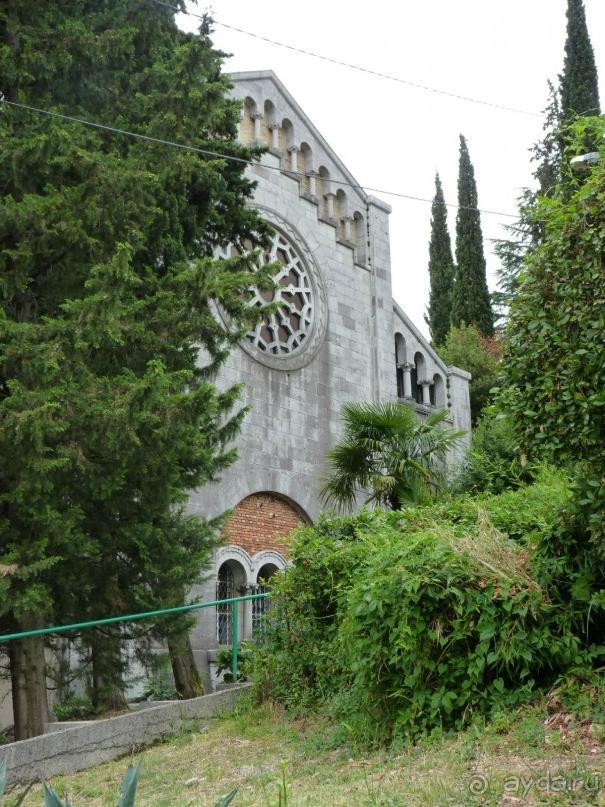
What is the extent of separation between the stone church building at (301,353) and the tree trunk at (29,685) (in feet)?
22.2

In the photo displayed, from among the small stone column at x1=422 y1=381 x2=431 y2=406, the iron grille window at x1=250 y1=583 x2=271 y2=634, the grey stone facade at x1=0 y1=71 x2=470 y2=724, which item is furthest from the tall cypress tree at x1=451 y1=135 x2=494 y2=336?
the iron grille window at x1=250 y1=583 x2=271 y2=634

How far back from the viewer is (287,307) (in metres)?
21.4

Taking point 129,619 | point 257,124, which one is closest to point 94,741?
point 129,619

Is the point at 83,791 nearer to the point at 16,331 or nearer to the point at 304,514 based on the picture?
the point at 16,331

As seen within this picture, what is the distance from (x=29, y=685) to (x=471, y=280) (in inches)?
1211

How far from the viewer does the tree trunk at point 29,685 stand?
1014 cm

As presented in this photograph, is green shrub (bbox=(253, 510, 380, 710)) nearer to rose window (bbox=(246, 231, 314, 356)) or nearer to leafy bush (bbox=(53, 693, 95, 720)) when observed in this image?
leafy bush (bbox=(53, 693, 95, 720))

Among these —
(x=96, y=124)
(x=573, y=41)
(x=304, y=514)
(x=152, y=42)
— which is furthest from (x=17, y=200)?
(x=573, y=41)

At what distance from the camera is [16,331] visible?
9.82 meters

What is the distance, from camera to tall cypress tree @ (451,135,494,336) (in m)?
37.8

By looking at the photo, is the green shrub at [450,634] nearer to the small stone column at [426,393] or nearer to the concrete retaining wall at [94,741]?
the concrete retaining wall at [94,741]

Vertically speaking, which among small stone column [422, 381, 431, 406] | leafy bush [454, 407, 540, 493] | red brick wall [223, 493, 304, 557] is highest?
small stone column [422, 381, 431, 406]

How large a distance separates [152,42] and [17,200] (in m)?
3.35

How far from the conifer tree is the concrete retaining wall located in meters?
1.41
